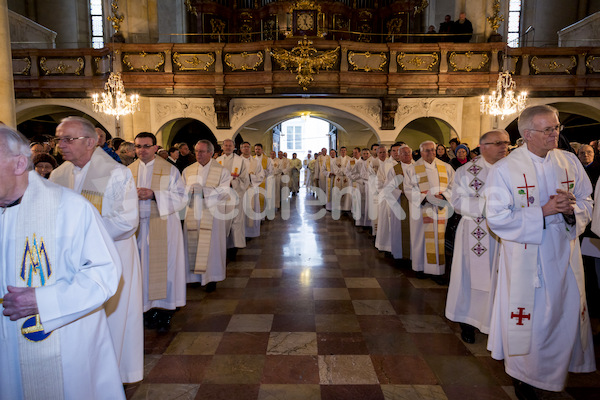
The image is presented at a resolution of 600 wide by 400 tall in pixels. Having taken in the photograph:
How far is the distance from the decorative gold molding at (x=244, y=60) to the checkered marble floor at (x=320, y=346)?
736 centimetres

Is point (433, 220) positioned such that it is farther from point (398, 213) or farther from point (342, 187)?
point (342, 187)

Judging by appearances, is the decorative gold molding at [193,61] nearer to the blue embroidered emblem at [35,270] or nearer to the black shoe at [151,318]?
the black shoe at [151,318]

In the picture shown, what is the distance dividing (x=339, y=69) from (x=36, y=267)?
1075 cm

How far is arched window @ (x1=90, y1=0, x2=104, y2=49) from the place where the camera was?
17578 millimetres

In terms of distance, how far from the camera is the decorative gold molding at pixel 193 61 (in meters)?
11.4

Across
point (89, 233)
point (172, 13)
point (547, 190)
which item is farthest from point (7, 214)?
point (172, 13)

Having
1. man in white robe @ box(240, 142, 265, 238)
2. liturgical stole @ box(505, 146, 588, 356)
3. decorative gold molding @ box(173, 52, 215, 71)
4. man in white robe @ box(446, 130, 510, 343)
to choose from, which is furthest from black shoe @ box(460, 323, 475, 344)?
decorative gold molding @ box(173, 52, 215, 71)

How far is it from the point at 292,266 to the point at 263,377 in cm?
325

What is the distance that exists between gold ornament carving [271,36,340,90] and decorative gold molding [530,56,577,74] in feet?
19.2

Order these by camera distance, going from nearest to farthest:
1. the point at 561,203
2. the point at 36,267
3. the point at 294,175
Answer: the point at 36,267
the point at 561,203
the point at 294,175

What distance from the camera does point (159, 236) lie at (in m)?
4.02

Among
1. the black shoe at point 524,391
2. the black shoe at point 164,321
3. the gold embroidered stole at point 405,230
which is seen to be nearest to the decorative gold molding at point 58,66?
the gold embroidered stole at point 405,230

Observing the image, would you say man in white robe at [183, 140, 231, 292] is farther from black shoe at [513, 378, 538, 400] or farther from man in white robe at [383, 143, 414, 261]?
black shoe at [513, 378, 538, 400]

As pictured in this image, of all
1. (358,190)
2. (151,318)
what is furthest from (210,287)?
(358,190)
